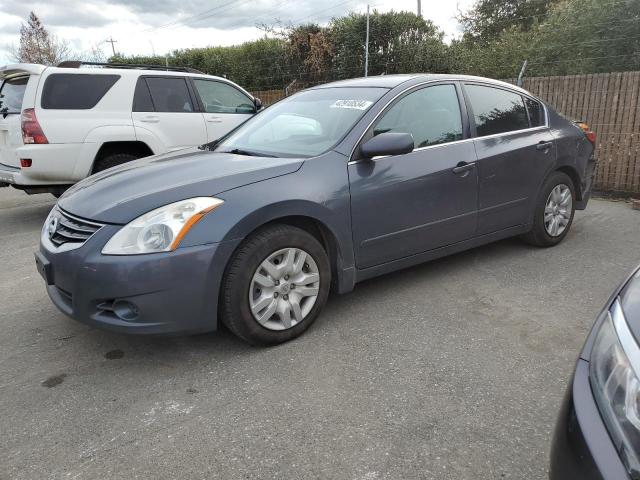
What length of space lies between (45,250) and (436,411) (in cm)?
235

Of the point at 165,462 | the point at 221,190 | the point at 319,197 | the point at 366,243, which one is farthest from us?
the point at 366,243

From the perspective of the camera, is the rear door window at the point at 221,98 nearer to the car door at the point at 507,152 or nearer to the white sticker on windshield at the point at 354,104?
the white sticker on windshield at the point at 354,104

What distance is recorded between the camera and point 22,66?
6.01 meters

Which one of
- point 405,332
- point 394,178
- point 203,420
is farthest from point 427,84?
point 203,420

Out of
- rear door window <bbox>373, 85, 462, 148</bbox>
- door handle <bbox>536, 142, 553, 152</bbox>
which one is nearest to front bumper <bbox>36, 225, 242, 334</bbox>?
rear door window <bbox>373, 85, 462, 148</bbox>

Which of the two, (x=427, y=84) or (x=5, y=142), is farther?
(x=5, y=142)

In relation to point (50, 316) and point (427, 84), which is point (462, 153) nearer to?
point (427, 84)

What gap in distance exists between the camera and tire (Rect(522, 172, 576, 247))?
455 cm

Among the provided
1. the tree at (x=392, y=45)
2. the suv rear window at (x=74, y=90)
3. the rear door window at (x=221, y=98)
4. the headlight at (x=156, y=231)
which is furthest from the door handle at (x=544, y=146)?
→ the tree at (x=392, y=45)

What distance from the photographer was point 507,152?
4.18 meters

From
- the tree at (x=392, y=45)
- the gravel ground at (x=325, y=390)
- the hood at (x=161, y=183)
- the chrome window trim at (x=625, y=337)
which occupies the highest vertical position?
the tree at (x=392, y=45)

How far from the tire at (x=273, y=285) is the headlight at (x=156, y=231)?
1.05 ft

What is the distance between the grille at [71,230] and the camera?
2.80 m

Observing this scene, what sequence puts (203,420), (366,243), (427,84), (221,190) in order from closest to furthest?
(203,420), (221,190), (366,243), (427,84)
